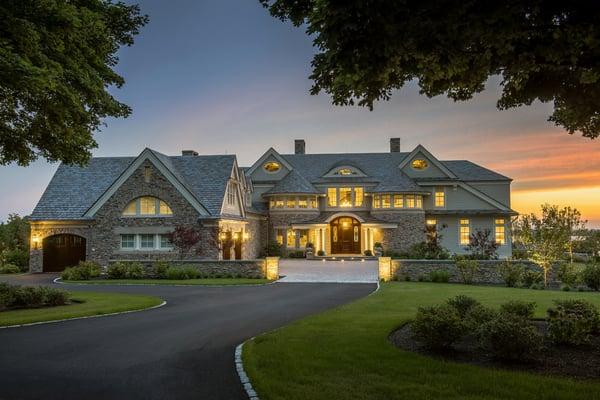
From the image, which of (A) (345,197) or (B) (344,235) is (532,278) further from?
(A) (345,197)

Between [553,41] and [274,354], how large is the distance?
7.04 metres

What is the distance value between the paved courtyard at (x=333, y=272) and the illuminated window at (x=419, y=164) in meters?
13.4

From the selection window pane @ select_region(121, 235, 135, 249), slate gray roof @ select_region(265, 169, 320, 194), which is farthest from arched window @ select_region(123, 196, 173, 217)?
slate gray roof @ select_region(265, 169, 320, 194)

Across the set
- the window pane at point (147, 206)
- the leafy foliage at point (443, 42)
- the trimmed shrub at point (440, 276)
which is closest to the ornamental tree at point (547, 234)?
the trimmed shrub at point (440, 276)

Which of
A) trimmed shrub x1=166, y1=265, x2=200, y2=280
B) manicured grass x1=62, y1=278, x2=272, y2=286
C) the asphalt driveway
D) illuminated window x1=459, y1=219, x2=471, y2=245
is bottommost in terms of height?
manicured grass x1=62, y1=278, x2=272, y2=286

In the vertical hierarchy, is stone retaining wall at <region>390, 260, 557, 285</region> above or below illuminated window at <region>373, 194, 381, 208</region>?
below

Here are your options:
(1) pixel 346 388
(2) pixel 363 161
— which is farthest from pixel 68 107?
(2) pixel 363 161

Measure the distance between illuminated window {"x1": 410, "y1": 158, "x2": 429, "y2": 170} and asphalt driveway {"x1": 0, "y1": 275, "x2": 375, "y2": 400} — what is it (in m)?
30.4

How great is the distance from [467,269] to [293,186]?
2101 cm

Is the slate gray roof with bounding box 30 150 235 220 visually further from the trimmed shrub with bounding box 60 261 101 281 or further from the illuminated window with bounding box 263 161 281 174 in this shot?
the illuminated window with bounding box 263 161 281 174

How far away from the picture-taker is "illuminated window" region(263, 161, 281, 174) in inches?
1871

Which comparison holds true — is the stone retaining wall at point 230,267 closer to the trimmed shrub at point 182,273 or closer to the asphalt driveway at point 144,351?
the trimmed shrub at point 182,273

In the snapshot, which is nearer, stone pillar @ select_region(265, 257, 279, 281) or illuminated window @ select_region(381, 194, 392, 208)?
stone pillar @ select_region(265, 257, 279, 281)

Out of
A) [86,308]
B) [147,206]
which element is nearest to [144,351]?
[86,308]
